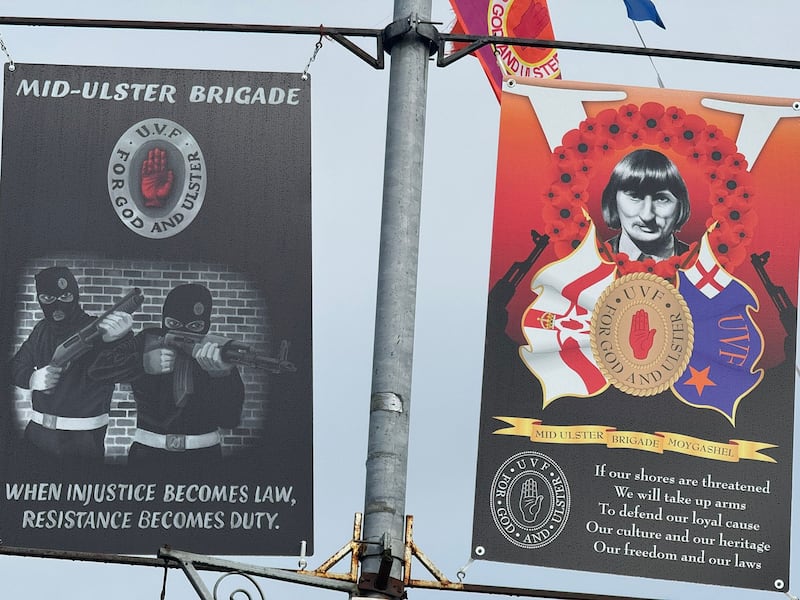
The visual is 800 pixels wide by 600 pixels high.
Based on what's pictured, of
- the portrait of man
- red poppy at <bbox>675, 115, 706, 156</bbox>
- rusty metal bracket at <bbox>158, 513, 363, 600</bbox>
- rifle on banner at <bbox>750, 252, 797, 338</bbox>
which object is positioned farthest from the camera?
red poppy at <bbox>675, 115, 706, 156</bbox>

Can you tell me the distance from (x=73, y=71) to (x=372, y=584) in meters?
3.71

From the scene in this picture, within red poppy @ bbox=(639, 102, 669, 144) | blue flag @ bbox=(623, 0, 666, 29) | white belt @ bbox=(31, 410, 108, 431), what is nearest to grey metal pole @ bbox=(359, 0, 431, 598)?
red poppy @ bbox=(639, 102, 669, 144)

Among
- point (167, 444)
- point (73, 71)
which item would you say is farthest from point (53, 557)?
point (73, 71)

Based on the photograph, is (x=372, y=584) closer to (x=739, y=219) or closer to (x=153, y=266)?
(x=153, y=266)

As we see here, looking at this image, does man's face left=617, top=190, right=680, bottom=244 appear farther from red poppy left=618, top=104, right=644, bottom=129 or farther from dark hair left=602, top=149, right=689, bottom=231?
red poppy left=618, top=104, right=644, bottom=129

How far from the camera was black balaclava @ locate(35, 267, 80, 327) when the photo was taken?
995cm

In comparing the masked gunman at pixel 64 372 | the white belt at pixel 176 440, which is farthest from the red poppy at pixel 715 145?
the masked gunman at pixel 64 372

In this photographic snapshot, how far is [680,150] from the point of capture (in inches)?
419

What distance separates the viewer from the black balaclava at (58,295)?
32.6 ft

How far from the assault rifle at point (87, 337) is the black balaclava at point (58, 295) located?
13 cm

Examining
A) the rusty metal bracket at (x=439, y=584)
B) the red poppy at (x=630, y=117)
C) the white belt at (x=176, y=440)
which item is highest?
the red poppy at (x=630, y=117)

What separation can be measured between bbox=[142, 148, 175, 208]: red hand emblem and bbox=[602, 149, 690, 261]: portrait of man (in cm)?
262

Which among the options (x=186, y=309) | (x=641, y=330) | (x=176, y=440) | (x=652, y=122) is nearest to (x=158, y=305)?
(x=186, y=309)

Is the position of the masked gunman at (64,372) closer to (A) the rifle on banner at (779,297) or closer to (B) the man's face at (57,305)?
(B) the man's face at (57,305)
